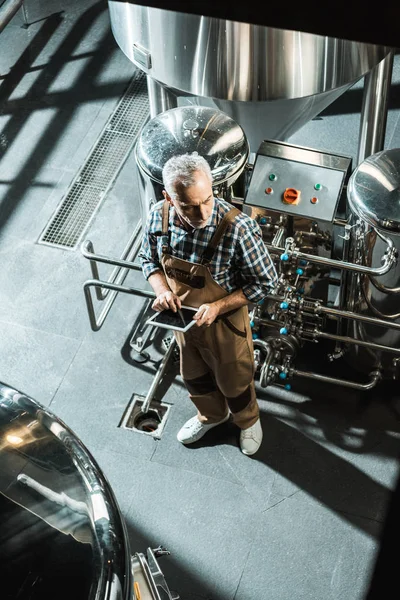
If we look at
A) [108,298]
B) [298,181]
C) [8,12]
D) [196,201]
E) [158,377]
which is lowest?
[158,377]

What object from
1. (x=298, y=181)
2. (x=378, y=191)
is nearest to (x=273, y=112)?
(x=298, y=181)

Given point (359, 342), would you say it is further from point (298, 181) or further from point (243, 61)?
point (243, 61)

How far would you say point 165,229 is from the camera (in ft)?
7.92

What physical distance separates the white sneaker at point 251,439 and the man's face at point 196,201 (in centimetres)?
120

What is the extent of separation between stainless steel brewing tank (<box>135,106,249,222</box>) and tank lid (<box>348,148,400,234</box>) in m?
0.46

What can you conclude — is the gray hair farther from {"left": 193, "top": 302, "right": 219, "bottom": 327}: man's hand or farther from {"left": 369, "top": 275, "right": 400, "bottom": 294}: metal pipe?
{"left": 369, "top": 275, "right": 400, "bottom": 294}: metal pipe

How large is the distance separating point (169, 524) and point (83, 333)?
112 centimetres

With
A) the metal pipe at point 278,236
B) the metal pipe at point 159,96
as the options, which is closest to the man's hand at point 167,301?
the metal pipe at point 278,236

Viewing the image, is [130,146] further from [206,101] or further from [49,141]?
[206,101]

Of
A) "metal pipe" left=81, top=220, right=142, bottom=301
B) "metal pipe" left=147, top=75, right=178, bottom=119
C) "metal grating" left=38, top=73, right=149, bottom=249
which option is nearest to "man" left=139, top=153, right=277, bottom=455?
"metal pipe" left=81, top=220, right=142, bottom=301

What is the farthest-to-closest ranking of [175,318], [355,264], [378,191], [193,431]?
[193,431] < [355,264] < [378,191] < [175,318]

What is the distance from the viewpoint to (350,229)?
2795mm

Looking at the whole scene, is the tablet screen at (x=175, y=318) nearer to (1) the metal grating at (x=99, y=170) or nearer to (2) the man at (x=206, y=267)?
(2) the man at (x=206, y=267)

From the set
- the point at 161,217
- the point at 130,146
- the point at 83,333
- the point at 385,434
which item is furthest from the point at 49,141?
the point at 385,434
